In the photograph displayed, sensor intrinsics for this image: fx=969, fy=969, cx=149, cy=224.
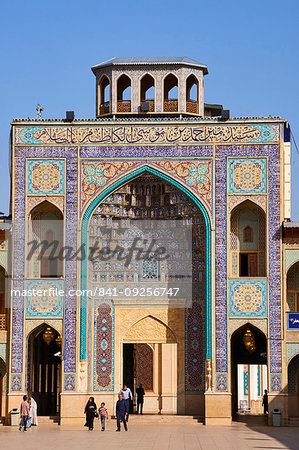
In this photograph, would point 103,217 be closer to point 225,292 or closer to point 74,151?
point 74,151

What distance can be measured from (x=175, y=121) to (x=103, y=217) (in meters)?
2.88

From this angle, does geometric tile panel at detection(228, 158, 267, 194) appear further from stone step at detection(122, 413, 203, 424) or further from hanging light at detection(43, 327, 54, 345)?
hanging light at detection(43, 327, 54, 345)

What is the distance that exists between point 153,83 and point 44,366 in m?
8.11

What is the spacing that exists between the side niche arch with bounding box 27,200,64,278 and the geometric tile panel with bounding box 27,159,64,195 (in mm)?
399

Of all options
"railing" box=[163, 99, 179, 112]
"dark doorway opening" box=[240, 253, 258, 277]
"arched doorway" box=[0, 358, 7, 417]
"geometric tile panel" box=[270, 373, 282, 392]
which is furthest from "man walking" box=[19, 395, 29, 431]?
"railing" box=[163, 99, 179, 112]

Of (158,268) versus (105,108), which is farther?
(105,108)

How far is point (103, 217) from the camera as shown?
921 inches

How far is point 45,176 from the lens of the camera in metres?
22.9

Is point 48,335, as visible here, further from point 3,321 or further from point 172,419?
point 172,419

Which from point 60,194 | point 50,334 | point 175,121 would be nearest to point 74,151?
point 60,194

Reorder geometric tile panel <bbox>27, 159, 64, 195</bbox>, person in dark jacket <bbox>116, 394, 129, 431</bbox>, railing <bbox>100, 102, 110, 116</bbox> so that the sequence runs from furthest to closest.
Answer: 1. railing <bbox>100, 102, 110, 116</bbox>
2. geometric tile panel <bbox>27, 159, 64, 195</bbox>
3. person in dark jacket <bbox>116, 394, 129, 431</bbox>

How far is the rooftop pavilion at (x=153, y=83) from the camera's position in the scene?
78.4ft

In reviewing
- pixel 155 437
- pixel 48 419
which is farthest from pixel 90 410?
pixel 155 437

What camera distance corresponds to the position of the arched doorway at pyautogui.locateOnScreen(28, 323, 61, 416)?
2306 cm
